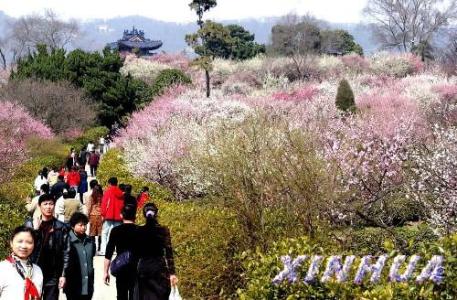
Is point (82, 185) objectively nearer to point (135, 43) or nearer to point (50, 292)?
point (50, 292)

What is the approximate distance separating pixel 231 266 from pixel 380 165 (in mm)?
7111

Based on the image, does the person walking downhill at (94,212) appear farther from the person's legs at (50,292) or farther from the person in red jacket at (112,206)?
the person's legs at (50,292)

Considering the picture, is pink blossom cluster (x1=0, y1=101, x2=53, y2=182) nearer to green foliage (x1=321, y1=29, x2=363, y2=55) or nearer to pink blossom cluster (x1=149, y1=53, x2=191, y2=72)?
pink blossom cluster (x1=149, y1=53, x2=191, y2=72)

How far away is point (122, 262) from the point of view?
21.5 ft

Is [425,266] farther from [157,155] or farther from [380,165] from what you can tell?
[157,155]

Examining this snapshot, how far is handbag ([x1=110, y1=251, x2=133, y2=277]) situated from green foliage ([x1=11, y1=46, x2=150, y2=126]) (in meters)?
32.7

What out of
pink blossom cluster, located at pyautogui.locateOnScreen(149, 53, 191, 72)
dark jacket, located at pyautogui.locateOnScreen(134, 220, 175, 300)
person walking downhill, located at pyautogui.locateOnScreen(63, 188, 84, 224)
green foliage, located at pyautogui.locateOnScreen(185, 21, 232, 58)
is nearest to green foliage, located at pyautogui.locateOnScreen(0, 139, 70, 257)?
person walking downhill, located at pyautogui.locateOnScreen(63, 188, 84, 224)

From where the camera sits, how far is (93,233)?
12.2 m

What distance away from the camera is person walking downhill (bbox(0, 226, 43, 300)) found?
5.27 meters

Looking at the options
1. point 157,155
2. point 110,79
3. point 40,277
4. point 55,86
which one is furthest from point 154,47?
point 40,277

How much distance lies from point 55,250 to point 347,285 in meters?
3.09

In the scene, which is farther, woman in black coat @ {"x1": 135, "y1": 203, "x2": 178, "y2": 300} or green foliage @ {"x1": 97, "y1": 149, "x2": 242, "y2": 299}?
green foliage @ {"x1": 97, "y1": 149, "x2": 242, "y2": 299}

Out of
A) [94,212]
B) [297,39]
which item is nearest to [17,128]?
[94,212]

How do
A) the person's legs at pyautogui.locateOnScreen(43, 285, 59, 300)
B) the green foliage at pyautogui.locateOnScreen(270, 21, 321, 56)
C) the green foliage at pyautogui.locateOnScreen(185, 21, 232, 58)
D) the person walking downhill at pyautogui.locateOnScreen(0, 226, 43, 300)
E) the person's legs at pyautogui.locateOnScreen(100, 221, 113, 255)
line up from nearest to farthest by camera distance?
the person walking downhill at pyautogui.locateOnScreen(0, 226, 43, 300), the person's legs at pyautogui.locateOnScreen(43, 285, 59, 300), the person's legs at pyautogui.locateOnScreen(100, 221, 113, 255), the green foliage at pyautogui.locateOnScreen(185, 21, 232, 58), the green foliage at pyautogui.locateOnScreen(270, 21, 321, 56)
